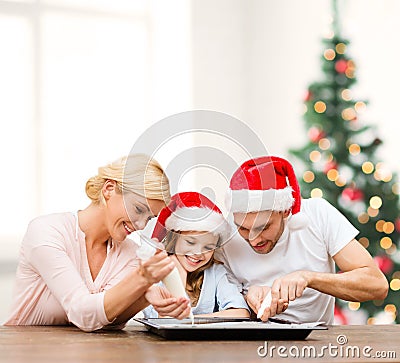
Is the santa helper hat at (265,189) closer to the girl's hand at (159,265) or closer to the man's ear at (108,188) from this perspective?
the man's ear at (108,188)

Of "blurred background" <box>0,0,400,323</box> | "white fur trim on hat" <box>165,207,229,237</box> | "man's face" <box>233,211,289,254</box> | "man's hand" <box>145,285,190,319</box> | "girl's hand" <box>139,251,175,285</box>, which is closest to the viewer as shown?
"girl's hand" <box>139,251,175,285</box>

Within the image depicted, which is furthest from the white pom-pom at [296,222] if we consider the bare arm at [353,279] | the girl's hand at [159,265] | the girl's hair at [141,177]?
the girl's hand at [159,265]

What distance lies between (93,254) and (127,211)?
7.9 inches

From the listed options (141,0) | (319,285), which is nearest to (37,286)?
(319,285)

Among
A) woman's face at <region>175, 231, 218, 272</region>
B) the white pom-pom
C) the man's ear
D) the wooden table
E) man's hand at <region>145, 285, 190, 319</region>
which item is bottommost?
the wooden table

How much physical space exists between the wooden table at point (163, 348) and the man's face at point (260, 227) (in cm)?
42

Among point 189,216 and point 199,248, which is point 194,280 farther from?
point 189,216

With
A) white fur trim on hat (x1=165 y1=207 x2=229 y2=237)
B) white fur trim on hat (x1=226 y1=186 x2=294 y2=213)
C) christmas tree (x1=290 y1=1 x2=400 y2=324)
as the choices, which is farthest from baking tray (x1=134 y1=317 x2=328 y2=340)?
christmas tree (x1=290 y1=1 x2=400 y2=324)

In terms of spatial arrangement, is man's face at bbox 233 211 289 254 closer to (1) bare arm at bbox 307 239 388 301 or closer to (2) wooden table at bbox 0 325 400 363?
(1) bare arm at bbox 307 239 388 301

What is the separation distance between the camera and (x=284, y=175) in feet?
8.26

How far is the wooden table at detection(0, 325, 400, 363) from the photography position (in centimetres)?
159

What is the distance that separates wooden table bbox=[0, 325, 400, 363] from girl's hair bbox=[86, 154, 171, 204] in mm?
388

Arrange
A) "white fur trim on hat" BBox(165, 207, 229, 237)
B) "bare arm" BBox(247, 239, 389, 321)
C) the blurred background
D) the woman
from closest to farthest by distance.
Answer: the woman → "bare arm" BBox(247, 239, 389, 321) → "white fur trim on hat" BBox(165, 207, 229, 237) → the blurred background

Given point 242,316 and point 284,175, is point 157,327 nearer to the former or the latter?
point 242,316
